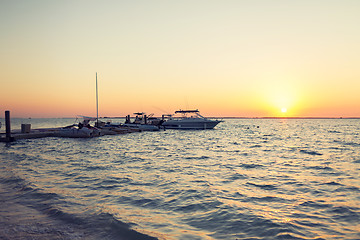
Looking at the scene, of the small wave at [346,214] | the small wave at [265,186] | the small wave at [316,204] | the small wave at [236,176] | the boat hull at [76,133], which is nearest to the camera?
the small wave at [346,214]

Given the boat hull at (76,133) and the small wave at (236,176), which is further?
the boat hull at (76,133)

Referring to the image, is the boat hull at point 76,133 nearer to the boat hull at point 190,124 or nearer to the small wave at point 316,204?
the boat hull at point 190,124

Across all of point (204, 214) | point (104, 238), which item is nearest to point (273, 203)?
point (204, 214)

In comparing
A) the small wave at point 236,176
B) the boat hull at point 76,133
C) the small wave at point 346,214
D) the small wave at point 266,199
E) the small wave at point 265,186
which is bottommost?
the small wave at point 236,176

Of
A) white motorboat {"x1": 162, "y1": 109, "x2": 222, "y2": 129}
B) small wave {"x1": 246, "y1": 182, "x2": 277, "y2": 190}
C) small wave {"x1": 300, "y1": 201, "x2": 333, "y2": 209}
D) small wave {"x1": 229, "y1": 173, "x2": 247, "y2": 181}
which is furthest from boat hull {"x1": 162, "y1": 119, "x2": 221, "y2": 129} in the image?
small wave {"x1": 300, "y1": 201, "x2": 333, "y2": 209}

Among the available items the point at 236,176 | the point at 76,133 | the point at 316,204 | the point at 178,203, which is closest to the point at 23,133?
the point at 76,133

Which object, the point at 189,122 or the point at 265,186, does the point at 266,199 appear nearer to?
the point at 265,186

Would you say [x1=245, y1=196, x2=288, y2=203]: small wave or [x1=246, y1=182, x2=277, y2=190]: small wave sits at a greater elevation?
[x1=245, y1=196, x2=288, y2=203]: small wave

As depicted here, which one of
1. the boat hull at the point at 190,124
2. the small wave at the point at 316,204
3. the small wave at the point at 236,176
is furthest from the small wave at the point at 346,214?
the boat hull at the point at 190,124

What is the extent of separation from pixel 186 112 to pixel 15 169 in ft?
170

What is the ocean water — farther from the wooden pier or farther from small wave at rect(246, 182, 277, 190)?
the wooden pier

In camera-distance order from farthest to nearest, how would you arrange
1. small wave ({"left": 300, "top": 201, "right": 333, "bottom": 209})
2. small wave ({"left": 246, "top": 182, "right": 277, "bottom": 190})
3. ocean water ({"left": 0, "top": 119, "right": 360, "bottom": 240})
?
small wave ({"left": 246, "top": 182, "right": 277, "bottom": 190}) → small wave ({"left": 300, "top": 201, "right": 333, "bottom": 209}) → ocean water ({"left": 0, "top": 119, "right": 360, "bottom": 240})

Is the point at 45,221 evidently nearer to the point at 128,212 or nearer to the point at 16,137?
the point at 128,212

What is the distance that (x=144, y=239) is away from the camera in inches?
222
